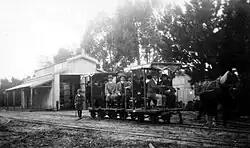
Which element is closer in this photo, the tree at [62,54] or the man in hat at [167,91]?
the man in hat at [167,91]

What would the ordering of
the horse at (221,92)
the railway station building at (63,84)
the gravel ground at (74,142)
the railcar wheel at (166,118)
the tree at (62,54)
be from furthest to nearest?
the tree at (62,54) → the railway station building at (63,84) → the railcar wheel at (166,118) → the horse at (221,92) → the gravel ground at (74,142)

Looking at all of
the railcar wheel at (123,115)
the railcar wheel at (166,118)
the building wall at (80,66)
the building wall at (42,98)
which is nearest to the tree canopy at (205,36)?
the railcar wheel at (166,118)

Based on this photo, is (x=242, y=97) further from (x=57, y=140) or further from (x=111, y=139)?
(x=57, y=140)

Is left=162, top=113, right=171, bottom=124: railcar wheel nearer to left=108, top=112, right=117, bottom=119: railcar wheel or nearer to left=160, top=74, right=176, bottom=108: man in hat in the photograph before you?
left=160, top=74, right=176, bottom=108: man in hat

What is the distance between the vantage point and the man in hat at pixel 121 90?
51.3ft

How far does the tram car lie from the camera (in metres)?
13.6

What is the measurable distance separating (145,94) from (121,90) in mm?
2463

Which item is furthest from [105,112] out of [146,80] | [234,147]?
[234,147]

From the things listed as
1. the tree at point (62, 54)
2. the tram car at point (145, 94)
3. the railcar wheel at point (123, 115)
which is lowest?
the railcar wheel at point (123, 115)

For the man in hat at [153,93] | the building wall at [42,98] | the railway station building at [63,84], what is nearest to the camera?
the man in hat at [153,93]

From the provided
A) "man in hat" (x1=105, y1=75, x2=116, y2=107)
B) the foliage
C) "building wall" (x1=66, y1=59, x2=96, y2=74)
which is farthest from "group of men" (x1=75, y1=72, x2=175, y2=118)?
the foliage

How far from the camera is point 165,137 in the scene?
922 centimetres

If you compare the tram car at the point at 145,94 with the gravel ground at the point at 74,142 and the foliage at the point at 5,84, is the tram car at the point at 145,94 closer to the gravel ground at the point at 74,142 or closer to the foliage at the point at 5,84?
the gravel ground at the point at 74,142

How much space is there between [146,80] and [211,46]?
383 cm
